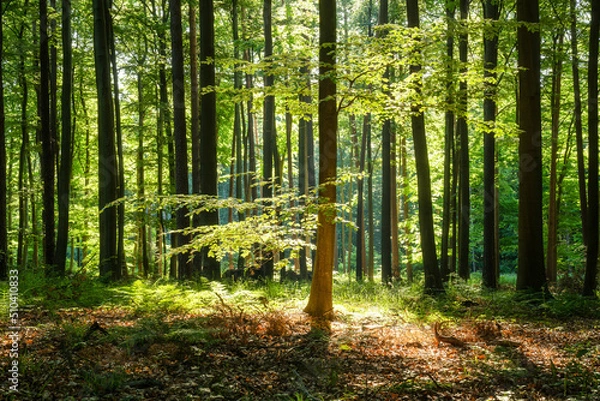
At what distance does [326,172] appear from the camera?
7988 mm

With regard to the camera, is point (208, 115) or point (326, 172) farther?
point (208, 115)

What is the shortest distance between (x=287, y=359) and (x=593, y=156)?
8.63 metres

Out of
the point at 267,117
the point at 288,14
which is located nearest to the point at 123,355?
the point at 267,117

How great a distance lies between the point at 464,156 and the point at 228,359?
11485 millimetres

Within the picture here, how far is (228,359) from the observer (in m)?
5.59

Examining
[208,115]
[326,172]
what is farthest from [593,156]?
[208,115]

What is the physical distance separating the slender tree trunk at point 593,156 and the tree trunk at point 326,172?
6039 millimetres

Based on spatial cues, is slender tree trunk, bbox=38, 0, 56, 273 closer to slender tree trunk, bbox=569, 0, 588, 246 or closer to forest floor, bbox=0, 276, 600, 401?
forest floor, bbox=0, 276, 600, 401

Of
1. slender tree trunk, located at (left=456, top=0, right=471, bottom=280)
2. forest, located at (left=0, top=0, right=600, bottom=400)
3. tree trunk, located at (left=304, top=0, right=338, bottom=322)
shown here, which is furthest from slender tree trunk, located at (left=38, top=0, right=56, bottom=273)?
slender tree trunk, located at (left=456, top=0, right=471, bottom=280)

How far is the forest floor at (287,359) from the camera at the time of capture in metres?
4.57

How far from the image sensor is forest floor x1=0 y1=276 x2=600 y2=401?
4.57m

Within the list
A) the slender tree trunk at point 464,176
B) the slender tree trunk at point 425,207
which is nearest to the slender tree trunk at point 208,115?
the slender tree trunk at point 425,207

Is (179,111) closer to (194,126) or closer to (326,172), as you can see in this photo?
(194,126)

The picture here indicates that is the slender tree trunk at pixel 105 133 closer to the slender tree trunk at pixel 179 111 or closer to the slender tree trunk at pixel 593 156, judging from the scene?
the slender tree trunk at pixel 179 111
